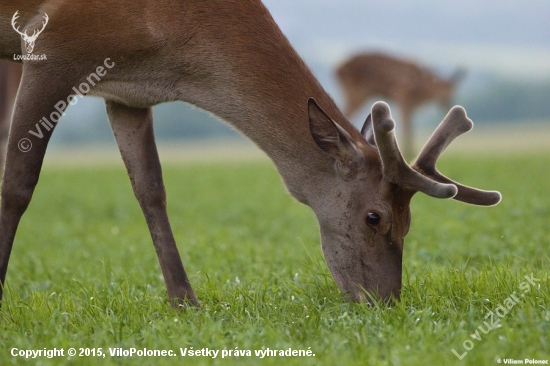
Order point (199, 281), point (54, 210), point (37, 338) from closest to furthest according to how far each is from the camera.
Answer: point (37, 338), point (199, 281), point (54, 210)

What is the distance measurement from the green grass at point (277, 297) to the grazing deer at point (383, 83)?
12.9 metres

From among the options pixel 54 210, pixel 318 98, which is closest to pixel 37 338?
pixel 318 98

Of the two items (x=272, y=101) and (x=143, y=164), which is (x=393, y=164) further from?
(x=143, y=164)

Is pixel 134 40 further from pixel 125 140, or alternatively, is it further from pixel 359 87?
pixel 359 87

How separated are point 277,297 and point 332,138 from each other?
1.07m

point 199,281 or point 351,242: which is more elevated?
point 351,242

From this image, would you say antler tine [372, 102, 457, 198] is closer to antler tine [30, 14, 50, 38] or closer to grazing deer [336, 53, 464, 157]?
antler tine [30, 14, 50, 38]

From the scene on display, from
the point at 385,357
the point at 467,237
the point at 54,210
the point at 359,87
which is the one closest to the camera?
the point at 385,357

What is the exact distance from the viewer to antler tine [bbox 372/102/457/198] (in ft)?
13.2

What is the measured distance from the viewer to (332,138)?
4.38 meters

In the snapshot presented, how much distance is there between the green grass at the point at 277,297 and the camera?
3539 millimetres

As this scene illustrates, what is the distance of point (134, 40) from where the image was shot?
4492mm

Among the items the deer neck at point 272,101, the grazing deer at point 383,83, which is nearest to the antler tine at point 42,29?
the deer neck at point 272,101

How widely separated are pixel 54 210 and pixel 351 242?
8725 mm
